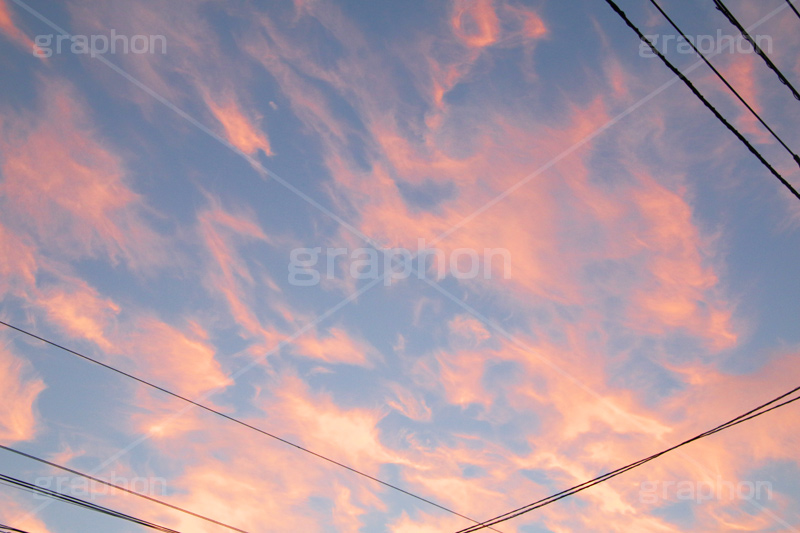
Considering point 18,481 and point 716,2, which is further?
point 18,481

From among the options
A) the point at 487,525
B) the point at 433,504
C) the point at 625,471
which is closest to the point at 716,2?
the point at 625,471

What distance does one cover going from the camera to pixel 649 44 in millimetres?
6227

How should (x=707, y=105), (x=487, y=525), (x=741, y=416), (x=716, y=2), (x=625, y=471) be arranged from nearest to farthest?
(x=716, y=2) → (x=707, y=105) → (x=741, y=416) → (x=625, y=471) → (x=487, y=525)

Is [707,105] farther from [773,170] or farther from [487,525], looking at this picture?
[487,525]

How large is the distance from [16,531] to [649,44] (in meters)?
13.4

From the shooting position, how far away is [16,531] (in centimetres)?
916

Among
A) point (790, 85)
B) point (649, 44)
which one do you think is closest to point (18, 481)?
point (649, 44)

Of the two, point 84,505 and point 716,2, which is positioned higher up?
point 716,2

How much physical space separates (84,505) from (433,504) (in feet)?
27.7

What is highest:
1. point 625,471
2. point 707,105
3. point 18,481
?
point 707,105

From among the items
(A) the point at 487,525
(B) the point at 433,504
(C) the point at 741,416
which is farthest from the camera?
(B) the point at 433,504

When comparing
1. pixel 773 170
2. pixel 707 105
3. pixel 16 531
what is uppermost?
pixel 707 105

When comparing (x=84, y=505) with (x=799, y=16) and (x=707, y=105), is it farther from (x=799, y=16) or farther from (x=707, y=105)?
(x=799, y=16)

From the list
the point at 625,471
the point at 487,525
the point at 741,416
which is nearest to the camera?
the point at 741,416
